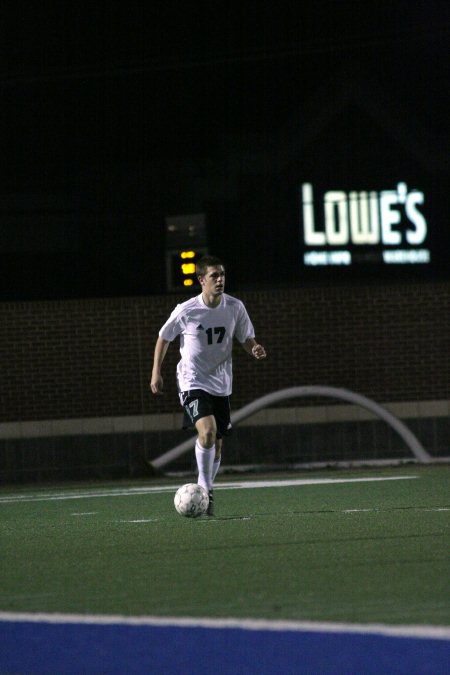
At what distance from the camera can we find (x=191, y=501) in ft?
36.1


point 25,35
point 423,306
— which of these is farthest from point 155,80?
point 423,306

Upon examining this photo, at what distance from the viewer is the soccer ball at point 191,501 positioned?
11.0m

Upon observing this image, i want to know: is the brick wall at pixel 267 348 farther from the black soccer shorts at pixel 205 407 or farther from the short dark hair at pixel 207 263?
the short dark hair at pixel 207 263

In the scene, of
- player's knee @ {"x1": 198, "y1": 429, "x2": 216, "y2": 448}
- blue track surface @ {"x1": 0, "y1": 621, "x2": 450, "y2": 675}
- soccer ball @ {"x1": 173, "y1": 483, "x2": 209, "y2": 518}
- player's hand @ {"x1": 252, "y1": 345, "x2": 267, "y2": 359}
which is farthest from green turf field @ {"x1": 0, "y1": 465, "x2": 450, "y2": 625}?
player's hand @ {"x1": 252, "y1": 345, "x2": 267, "y2": 359}

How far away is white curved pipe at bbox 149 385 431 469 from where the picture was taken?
1964cm

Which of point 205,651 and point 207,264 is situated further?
point 207,264

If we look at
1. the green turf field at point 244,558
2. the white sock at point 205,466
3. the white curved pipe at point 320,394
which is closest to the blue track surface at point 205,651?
the green turf field at point 244,558

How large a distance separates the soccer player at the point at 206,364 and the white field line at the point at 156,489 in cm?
399

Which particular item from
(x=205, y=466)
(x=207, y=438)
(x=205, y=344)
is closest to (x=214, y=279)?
(x=205, y=344)

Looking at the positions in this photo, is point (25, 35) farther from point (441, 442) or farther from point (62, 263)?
point (441, 442)

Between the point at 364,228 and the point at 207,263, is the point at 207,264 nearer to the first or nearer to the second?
the point at 207,263

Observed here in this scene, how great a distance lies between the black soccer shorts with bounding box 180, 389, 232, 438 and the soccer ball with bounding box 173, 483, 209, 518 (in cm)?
63

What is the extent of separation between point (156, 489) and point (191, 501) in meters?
5.51

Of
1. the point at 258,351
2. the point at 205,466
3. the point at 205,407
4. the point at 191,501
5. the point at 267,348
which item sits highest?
the point at 267,348
